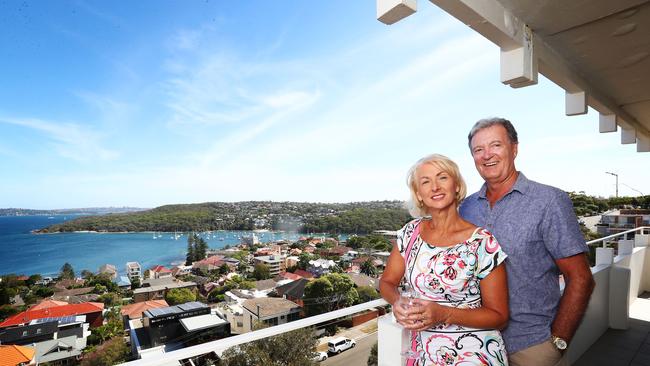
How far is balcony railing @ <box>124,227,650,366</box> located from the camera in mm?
993

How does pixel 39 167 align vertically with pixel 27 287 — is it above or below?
above

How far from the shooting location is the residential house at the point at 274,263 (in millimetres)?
41303

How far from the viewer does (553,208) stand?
0.98 m

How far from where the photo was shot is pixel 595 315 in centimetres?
258

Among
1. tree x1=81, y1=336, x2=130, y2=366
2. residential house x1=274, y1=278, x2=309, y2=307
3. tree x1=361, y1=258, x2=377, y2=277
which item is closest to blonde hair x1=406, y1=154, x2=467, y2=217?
tree x1=81, y1=336, x2=130, y2=366

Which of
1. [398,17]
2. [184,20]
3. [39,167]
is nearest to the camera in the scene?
[398,17]

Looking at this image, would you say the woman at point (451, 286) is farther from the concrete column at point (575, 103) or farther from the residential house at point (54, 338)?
the residential house at point (54, 338)

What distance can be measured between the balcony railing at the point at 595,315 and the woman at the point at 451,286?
0.30 meters

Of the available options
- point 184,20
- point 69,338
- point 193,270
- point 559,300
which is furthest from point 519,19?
point 184,20

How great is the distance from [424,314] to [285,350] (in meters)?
0.84

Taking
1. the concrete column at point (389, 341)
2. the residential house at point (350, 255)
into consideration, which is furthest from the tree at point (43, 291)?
the concrete column at point (389, 341)

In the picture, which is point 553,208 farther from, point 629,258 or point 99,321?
point 99,321

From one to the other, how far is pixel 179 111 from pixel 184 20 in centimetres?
2149

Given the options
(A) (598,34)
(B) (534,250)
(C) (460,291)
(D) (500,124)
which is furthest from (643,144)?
(C) (460,291)
